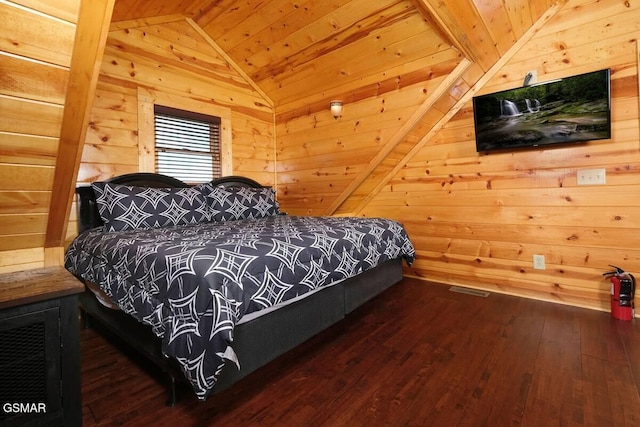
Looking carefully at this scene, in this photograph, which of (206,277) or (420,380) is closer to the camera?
(206,277)

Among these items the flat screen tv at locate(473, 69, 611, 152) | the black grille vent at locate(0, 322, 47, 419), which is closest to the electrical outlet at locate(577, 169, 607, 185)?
the flat screen tv at locate(473, 69, 611, 152)

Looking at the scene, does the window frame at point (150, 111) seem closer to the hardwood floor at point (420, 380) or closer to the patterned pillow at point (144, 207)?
the patterned pillow at point (144, 207)

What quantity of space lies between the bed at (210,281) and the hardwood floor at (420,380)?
18 cm

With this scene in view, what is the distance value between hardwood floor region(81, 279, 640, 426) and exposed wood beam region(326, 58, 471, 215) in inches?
64.1

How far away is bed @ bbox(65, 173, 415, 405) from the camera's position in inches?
47.0

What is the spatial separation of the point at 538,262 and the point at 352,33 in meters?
2.58

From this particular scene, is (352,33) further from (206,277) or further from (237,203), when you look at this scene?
(206,277)

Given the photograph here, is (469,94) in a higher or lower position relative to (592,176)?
higher

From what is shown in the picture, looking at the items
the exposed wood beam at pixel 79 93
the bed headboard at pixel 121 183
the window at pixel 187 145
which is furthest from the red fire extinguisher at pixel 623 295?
the window at pixel 187 145

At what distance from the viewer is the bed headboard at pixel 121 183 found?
8.12 ft

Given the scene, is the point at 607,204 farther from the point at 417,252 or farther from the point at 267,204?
the point at 267,204

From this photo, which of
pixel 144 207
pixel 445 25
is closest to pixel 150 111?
pixel 144 207

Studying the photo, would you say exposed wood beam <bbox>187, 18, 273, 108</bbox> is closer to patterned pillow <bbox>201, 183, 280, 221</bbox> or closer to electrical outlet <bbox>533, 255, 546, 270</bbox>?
patterned pillow <bbox>201, 183, 280, 221</bbox>

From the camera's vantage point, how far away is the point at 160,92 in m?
3.04
